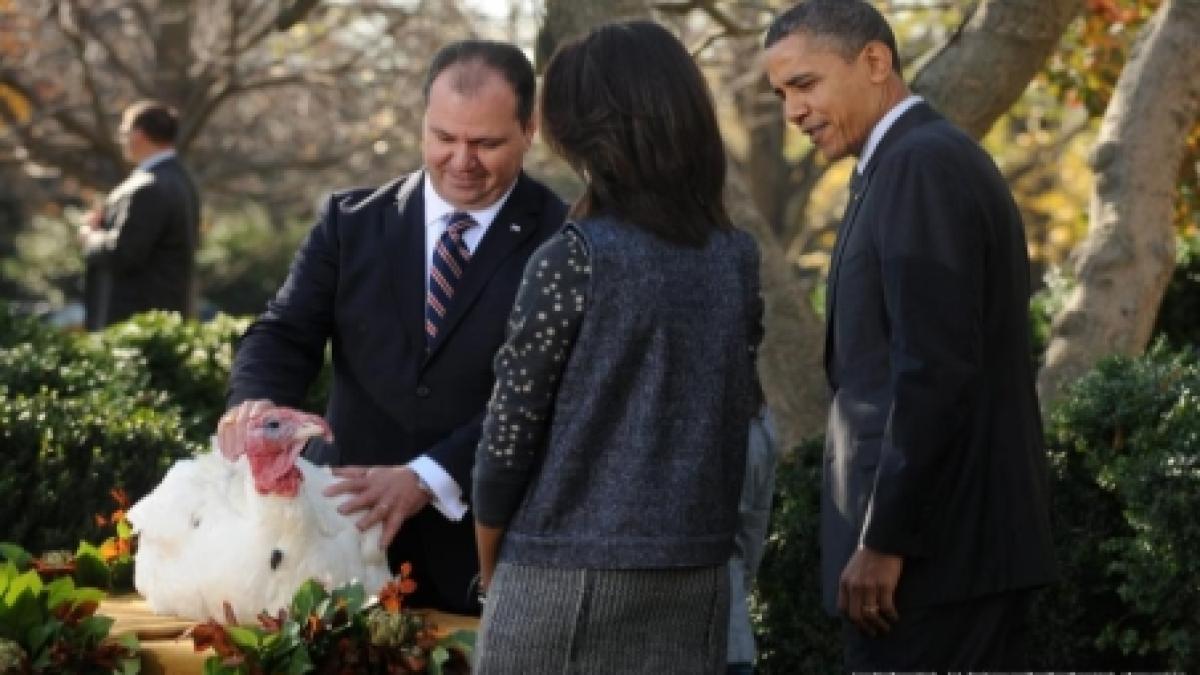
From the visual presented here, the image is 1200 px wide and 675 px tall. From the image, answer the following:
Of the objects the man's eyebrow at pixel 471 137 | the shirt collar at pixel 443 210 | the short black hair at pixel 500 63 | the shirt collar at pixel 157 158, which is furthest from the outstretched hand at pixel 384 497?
the shirt collar at pixel 157 158

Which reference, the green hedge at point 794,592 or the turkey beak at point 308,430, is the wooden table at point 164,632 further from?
the green hedge at point 794,592

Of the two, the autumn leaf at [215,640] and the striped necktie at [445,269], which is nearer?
the autumn leaf at [215,640]

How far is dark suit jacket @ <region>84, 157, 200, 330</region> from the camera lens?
11172mm

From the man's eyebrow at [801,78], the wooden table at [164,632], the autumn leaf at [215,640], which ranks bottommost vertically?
the wooden table at [164,632]

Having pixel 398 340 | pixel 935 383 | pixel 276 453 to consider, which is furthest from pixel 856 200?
pixel 276 453

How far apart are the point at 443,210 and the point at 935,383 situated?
1320 millimetres

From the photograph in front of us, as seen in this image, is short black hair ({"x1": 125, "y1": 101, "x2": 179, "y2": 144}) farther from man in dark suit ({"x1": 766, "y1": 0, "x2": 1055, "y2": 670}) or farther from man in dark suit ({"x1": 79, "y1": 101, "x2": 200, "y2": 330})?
man in dark suit ({"x1": 766, "y1": 0, "x2": 1055, "y2": 670})

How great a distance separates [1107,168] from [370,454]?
3.67m

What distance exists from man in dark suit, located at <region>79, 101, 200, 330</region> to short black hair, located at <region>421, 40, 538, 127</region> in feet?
23.2

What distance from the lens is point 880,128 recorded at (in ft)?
13.0

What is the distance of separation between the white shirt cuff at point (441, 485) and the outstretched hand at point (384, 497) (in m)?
0.02

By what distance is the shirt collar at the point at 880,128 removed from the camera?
3.94 m

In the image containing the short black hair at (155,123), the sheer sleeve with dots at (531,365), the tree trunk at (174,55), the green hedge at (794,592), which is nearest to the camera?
the sheer sleeve with dots at (531,365)

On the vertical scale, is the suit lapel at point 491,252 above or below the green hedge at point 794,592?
above
